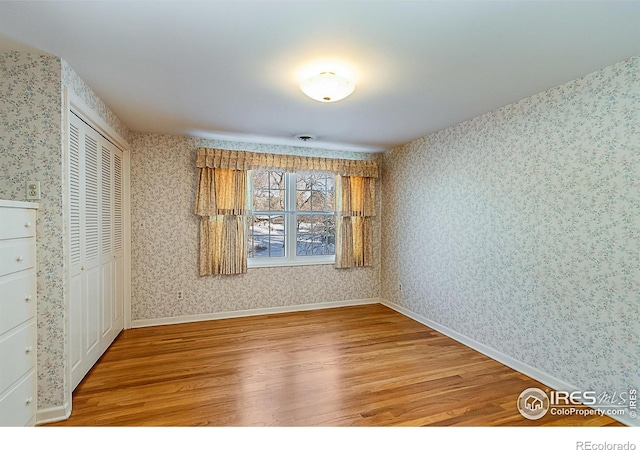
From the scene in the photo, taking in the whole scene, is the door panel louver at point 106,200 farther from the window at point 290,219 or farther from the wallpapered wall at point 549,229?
the wallpapered wall at point 549,229

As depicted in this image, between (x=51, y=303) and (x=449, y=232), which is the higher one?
(x=449, y=232)

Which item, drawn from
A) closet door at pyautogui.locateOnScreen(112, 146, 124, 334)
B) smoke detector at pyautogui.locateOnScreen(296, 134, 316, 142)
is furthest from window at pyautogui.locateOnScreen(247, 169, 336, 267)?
closet door at pyautogui.locateOnScreen(112, 146, 124, 334)

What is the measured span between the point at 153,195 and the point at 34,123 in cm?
187

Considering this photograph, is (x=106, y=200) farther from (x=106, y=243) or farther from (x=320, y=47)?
(x=320, y=47)

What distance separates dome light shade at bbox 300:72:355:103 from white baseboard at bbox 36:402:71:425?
2.63 m

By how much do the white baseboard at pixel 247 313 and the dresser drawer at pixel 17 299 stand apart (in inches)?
79.5

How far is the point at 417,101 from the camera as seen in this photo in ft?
9.28

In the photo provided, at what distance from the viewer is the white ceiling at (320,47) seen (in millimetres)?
1625

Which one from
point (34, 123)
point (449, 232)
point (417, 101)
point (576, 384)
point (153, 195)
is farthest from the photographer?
point (153, 195)

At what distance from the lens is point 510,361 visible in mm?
2900

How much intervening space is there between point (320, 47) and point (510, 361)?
2.96m

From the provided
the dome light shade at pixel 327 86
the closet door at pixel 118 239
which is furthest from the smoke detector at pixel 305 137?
the closet door at pixel 118 239

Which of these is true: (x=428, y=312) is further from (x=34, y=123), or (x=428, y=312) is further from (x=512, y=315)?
(x=34, y=123)
